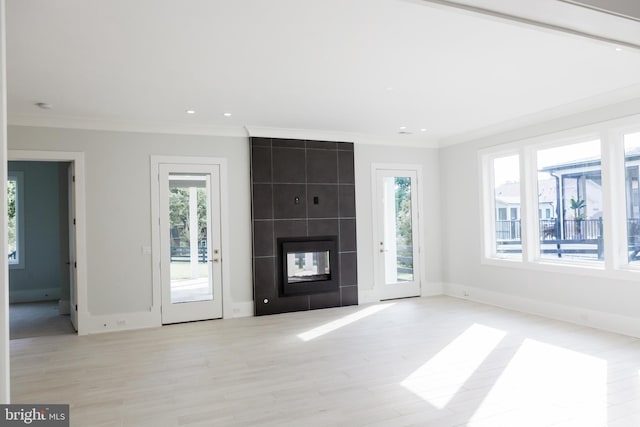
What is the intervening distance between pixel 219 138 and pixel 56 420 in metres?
4.27

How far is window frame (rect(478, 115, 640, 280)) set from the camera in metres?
5.11

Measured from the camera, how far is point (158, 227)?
6.05m

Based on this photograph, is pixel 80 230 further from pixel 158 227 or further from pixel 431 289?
pixel 431 289

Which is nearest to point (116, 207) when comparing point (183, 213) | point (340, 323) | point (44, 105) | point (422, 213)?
point (183, 213)

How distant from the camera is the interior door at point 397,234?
7387mm

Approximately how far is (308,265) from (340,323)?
4.27ft

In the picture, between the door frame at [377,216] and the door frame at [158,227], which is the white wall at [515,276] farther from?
the door frame at [158,227]

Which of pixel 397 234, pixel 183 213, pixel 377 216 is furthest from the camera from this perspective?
pixel 397 234

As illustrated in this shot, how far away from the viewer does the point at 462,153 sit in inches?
293

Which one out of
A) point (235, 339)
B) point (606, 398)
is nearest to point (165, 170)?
point (235, 339)

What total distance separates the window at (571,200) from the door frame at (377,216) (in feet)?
6.68

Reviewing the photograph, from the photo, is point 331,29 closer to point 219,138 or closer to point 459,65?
point 459,65

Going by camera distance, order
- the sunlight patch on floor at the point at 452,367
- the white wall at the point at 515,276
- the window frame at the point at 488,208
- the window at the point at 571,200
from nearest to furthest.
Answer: the sunlight patch on floor at the point at 452,367 < the white wall at the point at 515,276 < the window at the point at 571,200 < the window frame at the point at 488,208

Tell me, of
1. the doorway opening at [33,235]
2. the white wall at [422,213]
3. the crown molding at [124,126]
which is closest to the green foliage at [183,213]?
the crown molding at [124,126]
